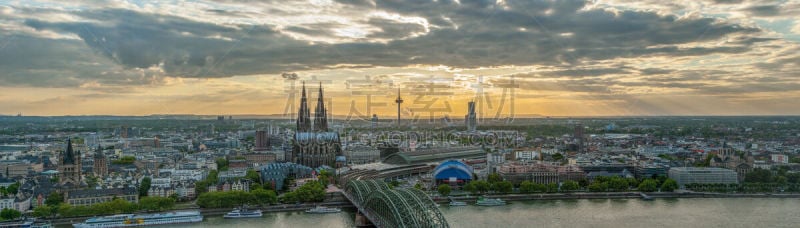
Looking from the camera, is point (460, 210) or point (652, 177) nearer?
point (460, 210)

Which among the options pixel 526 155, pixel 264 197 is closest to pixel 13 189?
pixel 264 197

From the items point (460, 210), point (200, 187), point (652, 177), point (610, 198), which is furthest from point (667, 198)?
point (200, 187)

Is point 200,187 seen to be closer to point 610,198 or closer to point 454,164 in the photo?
point 454,164

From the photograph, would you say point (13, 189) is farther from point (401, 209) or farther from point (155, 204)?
point (401, 209)

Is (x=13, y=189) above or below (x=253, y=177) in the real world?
below

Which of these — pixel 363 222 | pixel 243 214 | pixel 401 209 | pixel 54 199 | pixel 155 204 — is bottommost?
pixel 243 214

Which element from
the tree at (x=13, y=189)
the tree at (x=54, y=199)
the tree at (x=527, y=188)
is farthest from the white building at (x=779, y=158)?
the tree at (x=13, y=189)

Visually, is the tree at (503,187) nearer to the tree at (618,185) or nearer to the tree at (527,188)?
the tree at (527,188)
